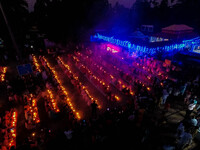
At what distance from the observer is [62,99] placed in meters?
10.3

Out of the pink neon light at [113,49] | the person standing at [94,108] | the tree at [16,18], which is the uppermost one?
the tree at [16,18]

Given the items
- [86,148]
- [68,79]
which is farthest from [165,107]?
[68,79]

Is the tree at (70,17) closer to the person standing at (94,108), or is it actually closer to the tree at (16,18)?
the tree at (16,18)

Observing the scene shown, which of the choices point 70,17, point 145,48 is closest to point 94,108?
Answer: point 145,48

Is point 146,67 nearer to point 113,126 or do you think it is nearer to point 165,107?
point 165,107

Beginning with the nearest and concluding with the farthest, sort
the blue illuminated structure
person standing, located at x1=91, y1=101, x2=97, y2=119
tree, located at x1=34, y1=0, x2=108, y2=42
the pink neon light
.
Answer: person standing, located at x1=91, y1=101, x2=97, y2=119 < the blue illuminated structure < the pink neon light < tree, located at x1=34, y1=0, x2=108, y2=42

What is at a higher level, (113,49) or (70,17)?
(70,17)

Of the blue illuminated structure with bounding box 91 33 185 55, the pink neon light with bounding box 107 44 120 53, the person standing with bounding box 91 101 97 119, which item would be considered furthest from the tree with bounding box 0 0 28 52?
the person standing with bounding box 91 101 97 119

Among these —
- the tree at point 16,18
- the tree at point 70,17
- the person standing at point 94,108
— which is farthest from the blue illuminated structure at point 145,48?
the tree at point 16,18

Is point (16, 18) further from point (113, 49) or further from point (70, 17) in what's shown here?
point (113, 49)

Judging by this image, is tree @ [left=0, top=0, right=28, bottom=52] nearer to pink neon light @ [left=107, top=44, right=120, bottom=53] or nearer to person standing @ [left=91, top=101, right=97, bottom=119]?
pink neon light @ [left=107, top=44, right=120, bottom=53]

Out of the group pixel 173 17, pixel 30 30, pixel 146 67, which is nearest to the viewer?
pixel 146 67

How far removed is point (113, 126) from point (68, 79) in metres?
8.33

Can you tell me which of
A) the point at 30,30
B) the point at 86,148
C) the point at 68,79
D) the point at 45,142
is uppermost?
the point at 30,30
